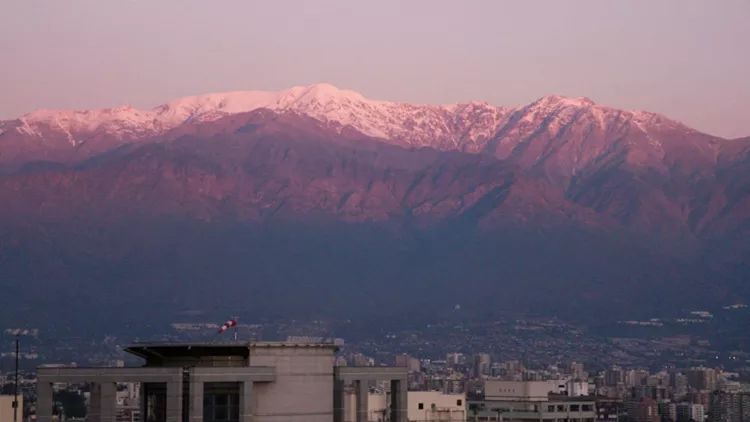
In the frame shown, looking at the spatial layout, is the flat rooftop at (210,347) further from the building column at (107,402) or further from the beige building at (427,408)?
the beige building at (427,408)

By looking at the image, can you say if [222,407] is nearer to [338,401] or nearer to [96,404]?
[96,404]

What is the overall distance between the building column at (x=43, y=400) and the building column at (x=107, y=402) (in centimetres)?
105

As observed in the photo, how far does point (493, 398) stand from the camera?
468ft

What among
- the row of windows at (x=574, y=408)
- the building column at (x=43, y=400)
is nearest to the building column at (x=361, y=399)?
the building column at (x=43, y=400)

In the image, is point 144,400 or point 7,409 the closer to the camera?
point 144,400

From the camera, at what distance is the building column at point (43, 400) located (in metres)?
→ 36.1

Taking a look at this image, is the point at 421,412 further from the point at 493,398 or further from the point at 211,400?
the point at 211,400

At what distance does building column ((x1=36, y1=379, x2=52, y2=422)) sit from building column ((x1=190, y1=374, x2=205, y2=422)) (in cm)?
291

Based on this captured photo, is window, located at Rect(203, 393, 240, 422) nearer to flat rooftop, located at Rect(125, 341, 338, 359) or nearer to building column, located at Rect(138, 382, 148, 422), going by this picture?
flat rooftop, located at Rect(125, 341, 338, 359)

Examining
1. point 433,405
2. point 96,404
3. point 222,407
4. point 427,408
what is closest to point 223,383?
point 222,407

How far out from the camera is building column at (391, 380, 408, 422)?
3962 cm

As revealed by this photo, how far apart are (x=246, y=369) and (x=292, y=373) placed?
1254 millimetres

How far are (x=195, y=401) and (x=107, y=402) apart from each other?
1.87 m

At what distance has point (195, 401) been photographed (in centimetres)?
3522
